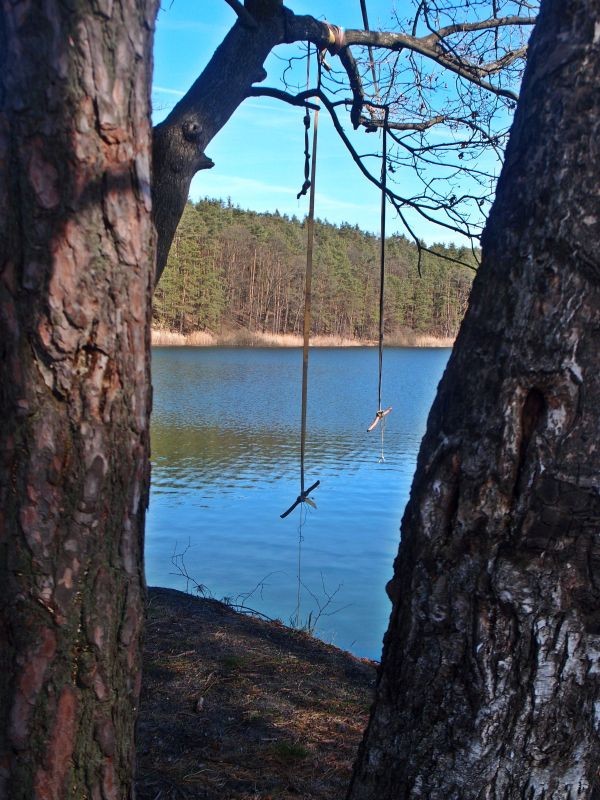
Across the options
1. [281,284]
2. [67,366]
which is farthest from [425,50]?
[281,284]

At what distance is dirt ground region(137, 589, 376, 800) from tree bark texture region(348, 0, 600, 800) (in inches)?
45.6

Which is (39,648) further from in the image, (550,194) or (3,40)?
(550,194)

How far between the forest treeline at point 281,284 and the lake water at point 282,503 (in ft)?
107

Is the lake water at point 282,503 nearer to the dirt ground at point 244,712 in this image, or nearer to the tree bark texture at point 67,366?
the dirt ground at point 244,712

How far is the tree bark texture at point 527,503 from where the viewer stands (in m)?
1.47

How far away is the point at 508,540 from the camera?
1.51 metres

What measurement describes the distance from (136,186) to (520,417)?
0.97 meters

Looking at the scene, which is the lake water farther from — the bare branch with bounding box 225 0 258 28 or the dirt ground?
the bare branch with bounding box 225 0 258 28

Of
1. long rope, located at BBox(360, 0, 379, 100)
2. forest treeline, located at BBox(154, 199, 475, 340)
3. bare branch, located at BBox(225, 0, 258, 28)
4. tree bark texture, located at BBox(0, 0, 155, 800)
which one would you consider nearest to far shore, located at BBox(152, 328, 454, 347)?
forest treeline, located at BBox(154, 199, 475, 340)

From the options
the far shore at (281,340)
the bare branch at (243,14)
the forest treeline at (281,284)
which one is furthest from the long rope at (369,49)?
the far shore at (281,340)

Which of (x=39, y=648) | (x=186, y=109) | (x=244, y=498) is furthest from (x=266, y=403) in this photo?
(x=39, y=648)

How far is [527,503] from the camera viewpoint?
149 centimetres

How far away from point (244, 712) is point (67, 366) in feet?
6.91

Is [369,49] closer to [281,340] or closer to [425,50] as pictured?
[425,50]
